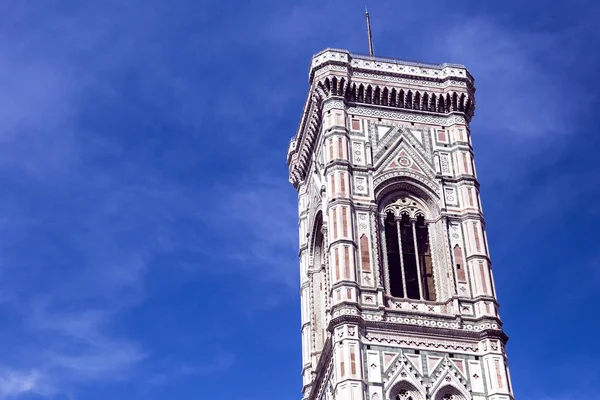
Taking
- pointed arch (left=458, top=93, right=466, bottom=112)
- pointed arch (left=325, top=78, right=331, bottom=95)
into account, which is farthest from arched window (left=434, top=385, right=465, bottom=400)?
pointed arch (left=325, top=78, right=331, bottom=95)

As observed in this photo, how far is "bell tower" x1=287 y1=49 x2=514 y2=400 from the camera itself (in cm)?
3138

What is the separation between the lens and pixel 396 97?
38.1 m

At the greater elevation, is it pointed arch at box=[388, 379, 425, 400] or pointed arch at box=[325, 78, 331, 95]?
pointed arch at box=[325, 78, 331, 95]

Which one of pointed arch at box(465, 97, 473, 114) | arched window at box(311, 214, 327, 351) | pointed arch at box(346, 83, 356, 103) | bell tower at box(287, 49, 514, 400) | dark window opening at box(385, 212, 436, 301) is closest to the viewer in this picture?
bell tower at box(287, 49, 514, 400)

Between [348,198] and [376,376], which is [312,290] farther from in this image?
[376,376]

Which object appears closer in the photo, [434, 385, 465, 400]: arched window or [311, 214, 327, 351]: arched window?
[434, 385, 465, 400]: arched window

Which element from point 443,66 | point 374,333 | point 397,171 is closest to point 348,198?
point 397,171

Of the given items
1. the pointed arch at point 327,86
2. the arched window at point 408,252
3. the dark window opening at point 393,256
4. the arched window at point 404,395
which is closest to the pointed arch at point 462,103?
the arched window at point 408,252

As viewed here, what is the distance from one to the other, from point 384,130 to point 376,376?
1011 centimetres

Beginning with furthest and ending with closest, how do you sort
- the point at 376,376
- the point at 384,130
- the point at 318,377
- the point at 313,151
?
the point at 313,151, the point at 384,130, the point at 318,377, the point at 376,376

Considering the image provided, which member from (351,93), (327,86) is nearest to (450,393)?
(351,93)

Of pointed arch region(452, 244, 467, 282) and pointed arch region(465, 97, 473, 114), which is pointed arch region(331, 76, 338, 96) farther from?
pointed arch region(452, 244, 467, 282)

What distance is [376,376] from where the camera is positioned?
30781 millimetres

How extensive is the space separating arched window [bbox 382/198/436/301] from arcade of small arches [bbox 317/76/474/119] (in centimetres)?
425
